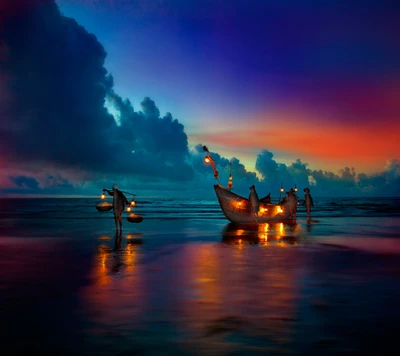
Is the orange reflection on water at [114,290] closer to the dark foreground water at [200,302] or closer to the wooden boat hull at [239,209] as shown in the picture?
the dark foreground water at [200,302]

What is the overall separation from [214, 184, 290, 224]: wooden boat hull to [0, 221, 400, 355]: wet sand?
1562cm

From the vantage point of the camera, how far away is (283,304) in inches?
339

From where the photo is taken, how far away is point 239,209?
32.4 meters

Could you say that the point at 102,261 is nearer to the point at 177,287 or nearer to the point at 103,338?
the point at 177,287

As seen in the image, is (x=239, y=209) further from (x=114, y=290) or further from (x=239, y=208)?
(x=114, y=290)

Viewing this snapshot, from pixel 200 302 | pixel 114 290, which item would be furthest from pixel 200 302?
pixel 114 290

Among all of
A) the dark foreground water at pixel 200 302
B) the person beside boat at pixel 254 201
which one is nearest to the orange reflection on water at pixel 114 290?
the dark foreground water at pixel 200 302

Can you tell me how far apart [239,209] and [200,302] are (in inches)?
936

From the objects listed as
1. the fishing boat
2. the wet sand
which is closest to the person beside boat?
the fishing boat

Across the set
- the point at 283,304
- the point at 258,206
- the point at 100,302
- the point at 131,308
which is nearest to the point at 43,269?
the point at 100,302

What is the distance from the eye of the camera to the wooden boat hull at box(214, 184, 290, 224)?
3209cm

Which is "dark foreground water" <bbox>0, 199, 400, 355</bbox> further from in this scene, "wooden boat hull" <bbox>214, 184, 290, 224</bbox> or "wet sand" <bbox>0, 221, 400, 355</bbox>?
"wooden boat hull" <bbox>214, 184, 290, 224</bbox>

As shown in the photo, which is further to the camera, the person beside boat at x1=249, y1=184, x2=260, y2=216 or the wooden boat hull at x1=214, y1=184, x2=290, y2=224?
the wooden boat hull at x1=214, y1=184, x2=290, y2=224

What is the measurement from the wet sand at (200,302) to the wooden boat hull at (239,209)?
51.2 ft
